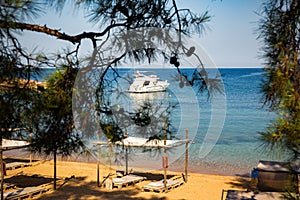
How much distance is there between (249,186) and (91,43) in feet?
18.7

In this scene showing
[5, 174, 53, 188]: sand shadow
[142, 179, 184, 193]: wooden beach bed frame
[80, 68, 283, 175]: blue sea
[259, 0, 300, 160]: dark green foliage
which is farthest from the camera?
[5, 174, 53, 188]: sand shadow

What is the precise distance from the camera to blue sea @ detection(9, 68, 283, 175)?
1502 millimetres

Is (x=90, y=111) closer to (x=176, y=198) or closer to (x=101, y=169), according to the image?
(x=176, y=198)

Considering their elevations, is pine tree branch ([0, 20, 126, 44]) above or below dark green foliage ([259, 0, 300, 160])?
above

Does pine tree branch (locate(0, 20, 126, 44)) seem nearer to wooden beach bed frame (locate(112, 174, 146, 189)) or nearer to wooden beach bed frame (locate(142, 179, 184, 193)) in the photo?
wooden beach bed frame (locate(142, 179, 184, 193))

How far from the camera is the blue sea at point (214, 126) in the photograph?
4.93 feet

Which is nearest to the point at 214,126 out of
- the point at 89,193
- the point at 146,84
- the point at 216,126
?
the point at 216,126

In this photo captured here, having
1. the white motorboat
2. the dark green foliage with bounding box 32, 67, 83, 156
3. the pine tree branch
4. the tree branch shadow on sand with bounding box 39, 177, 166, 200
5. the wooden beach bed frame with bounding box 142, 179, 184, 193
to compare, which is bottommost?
the tree branch shadow on sand with bounding box 39, 177, 166, 200

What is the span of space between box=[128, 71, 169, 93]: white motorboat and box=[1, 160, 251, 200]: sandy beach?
4254 millimetres

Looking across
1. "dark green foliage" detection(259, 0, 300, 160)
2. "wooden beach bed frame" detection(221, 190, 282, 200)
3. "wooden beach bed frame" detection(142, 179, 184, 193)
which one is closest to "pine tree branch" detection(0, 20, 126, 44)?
"dark green foliage" detection(259, 0, 300, 160)

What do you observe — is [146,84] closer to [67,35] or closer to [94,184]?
[67,35]

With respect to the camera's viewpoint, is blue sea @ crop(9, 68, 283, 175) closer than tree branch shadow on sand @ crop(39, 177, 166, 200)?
Yes

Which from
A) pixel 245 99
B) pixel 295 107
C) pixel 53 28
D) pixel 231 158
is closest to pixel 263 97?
pixel 295 107

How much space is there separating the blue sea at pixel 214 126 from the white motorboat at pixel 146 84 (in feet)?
0.09
